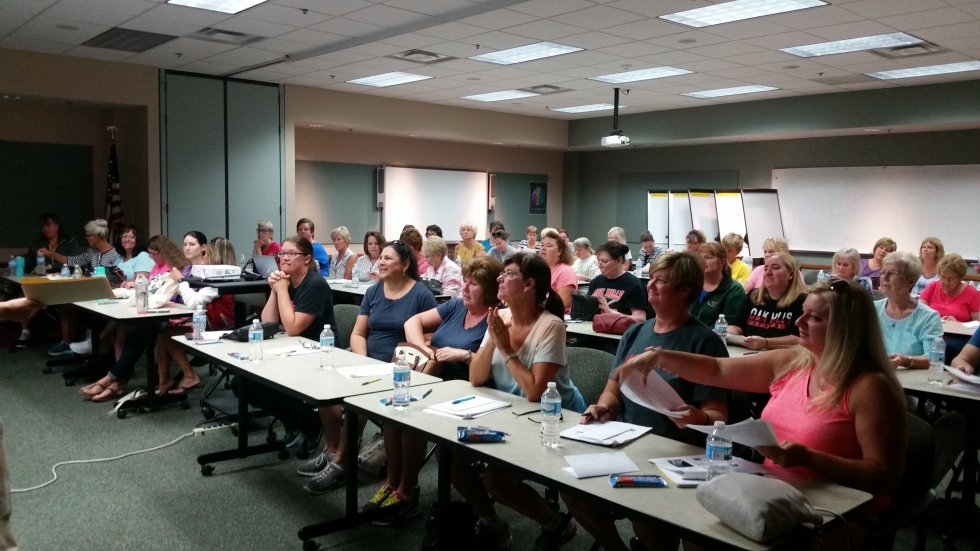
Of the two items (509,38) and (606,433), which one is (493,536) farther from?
(509,38)

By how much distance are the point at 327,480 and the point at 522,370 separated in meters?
1.46

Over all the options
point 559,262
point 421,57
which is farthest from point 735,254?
point 421,57

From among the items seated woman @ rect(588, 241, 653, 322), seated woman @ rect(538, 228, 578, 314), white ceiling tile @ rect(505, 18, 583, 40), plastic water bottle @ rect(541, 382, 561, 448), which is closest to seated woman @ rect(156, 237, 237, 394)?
seated woman @ rect(538, 228, 578, 314)

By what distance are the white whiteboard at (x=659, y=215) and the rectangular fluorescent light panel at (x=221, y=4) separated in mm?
8007

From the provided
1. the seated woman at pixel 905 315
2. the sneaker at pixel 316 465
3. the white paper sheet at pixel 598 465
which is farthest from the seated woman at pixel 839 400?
the sneaker at pixel 316 465

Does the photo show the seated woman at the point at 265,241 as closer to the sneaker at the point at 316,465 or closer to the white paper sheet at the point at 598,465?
the sneaker at the point at 316,465

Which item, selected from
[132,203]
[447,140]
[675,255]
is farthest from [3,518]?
[447,140]

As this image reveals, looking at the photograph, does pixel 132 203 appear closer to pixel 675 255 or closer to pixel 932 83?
pixel 675 255

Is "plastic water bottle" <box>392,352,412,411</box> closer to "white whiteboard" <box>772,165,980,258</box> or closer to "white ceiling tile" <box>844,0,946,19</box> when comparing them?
"white ceiling tile" <box>844,0,946,19</box>

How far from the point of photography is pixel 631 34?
21.9ft

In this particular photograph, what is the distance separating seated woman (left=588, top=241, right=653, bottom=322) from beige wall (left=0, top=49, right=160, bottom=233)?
620 centimetres

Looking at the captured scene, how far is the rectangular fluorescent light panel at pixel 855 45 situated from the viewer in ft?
21.9

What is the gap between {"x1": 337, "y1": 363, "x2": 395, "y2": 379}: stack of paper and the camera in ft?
10.9

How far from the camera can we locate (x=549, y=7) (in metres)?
5.85
